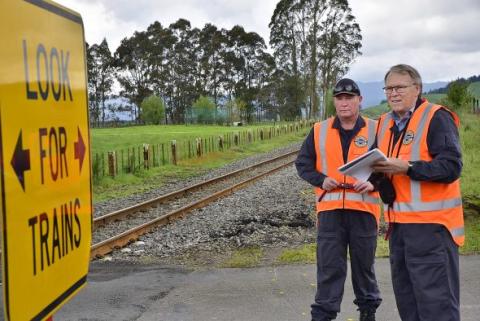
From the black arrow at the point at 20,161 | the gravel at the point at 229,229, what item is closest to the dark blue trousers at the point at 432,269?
the black arrow at the point at 20,161

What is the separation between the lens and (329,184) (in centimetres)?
411

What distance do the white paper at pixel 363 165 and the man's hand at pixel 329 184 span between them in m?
0.44

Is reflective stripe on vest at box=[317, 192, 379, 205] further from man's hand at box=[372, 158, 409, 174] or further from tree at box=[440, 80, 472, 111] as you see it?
tree at box=[440, 80, 472, 111]

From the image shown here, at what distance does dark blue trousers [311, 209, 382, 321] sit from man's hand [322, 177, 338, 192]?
19 cm

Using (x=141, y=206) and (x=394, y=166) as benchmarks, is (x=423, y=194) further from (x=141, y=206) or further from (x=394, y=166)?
(x=141, y=206)

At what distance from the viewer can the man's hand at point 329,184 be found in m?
4.10

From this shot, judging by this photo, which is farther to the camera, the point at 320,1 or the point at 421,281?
the point at 320,1

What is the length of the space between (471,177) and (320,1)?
45.6 metres

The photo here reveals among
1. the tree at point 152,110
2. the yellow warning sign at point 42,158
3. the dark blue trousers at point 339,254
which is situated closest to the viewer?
the yellow warning sign at point 42,158

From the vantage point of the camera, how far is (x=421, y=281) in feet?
10.7

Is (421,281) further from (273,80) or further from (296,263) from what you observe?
(273,80)

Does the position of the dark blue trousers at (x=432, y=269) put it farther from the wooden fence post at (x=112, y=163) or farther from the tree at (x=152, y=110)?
the tree at (x=152, y=110)

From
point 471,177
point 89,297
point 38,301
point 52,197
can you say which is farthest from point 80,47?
point 471,177

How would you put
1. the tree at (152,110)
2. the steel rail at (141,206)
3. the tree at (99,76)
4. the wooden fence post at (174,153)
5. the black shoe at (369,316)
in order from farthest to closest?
the tree at (99,76) → the tree at (152,110) → the wooden fence post at (174,153) → the steel rail at (141,206) → the black shoe at (369,316)
